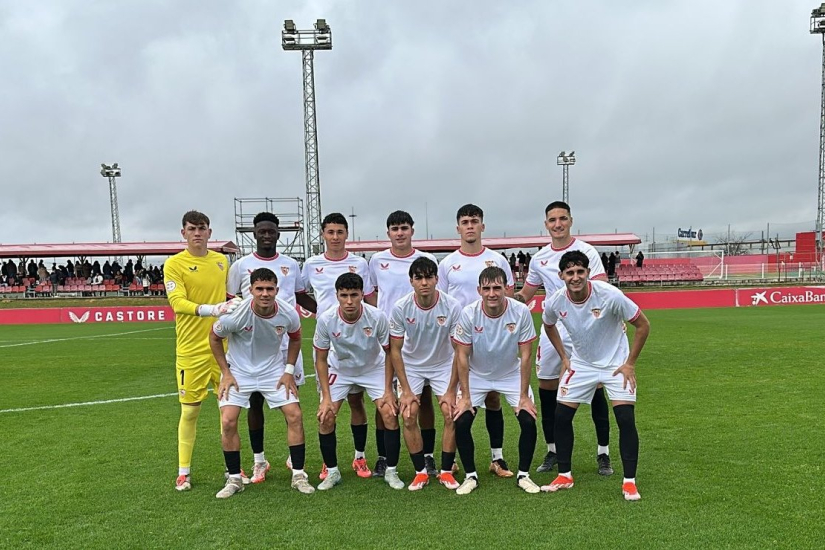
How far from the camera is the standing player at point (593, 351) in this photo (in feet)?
13.7

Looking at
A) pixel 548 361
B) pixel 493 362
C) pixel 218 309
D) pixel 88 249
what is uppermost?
pixel 88 249

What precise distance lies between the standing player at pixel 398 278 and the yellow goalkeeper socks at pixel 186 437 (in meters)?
1.53

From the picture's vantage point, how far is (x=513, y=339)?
4.50 metres

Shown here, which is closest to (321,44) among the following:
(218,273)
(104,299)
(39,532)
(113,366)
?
(104,299)

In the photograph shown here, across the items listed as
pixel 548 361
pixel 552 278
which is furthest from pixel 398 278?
pixel 548 361

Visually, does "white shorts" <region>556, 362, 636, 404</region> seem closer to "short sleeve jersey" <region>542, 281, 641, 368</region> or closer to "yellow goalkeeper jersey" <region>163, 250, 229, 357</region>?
"short sleeve jersey" <region>542, 281, 641, 368</region>

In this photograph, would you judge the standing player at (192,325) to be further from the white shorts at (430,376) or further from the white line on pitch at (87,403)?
the white line on pitch at (87,403)

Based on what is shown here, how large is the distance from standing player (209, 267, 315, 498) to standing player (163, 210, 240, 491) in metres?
0.25

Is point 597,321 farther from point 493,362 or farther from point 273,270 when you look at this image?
point 273,270

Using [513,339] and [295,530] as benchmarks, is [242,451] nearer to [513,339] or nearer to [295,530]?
[295,530]

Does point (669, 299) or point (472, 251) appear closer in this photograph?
point (472, 251)

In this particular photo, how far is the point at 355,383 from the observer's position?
4730mm

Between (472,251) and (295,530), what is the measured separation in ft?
8.54

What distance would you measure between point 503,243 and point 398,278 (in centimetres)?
2457
